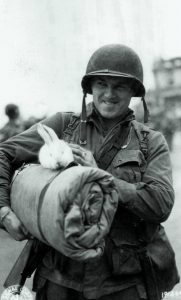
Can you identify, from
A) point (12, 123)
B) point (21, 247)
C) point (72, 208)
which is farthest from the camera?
point (12, 123)

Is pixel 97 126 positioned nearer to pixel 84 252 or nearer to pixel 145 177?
pixel 145 177

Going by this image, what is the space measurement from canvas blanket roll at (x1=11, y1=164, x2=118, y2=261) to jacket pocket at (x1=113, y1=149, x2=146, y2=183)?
0.38 m

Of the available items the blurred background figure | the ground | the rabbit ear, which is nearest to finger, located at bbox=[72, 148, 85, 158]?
the rabbit ear

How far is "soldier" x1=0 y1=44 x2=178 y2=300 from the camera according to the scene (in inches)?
98.7

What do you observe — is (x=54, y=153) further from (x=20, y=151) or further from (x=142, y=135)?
(x=142, y=135)

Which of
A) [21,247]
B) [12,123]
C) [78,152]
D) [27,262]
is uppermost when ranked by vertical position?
[78,152]

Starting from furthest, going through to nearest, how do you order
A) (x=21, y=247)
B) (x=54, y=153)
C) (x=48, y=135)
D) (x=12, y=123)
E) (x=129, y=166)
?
(x=12, y=123), (x=21, y=247), (x=129, y=166), (x=48, y=135), (x=54, y=153)

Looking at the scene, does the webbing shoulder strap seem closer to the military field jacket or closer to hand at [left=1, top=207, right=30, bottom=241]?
the military field jacket

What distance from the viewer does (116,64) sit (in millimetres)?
2701

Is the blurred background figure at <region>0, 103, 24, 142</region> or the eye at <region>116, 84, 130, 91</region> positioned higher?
the eye at <region>116, 84, 130, 91</region>

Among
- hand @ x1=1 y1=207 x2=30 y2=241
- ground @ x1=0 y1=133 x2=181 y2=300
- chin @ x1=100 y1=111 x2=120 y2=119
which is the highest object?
chin @ x1=100 y1=111 x2=120 y2=119

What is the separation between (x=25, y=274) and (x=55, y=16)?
33.2 ft

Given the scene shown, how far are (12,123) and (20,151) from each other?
17.9 ft

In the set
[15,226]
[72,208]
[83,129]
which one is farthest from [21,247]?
[72,208]
